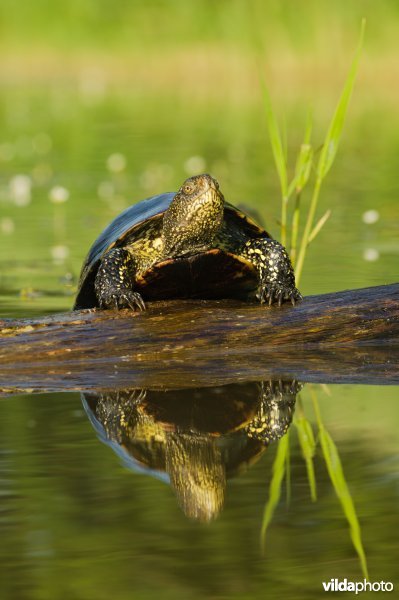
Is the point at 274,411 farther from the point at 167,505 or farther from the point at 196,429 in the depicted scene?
the point at 167,505

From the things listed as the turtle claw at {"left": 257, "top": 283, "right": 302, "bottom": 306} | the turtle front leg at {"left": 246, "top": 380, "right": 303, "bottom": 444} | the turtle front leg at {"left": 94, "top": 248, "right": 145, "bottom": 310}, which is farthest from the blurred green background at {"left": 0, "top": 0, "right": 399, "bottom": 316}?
the turtle front leg at {"left": 246, "top": 380, "right": 303, "bottom": 444}

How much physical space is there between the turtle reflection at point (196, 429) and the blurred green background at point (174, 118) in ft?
5.35

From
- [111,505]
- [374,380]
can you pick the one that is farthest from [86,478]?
[374,380]

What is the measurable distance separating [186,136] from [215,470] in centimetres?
1479

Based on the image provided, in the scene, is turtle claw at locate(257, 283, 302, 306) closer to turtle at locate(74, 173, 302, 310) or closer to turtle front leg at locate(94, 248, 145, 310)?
turtle at locate(74, 173, 302, 310)

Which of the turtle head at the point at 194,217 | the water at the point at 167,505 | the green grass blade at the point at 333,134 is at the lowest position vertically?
the water at the point at 167,505

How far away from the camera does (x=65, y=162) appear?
48.7 ft

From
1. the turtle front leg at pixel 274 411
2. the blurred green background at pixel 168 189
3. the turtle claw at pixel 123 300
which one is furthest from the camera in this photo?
the turtle claw at pixel 123 300

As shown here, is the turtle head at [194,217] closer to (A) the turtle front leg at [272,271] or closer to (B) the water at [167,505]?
(A) the turtle front leg at [272,271]

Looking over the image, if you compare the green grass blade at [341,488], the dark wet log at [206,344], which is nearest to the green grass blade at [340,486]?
the green grass blade at [341,488]

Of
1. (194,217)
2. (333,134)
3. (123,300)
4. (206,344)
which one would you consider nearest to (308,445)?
(206,344)

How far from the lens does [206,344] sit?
487 cm

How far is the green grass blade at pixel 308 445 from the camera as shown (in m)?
3.48

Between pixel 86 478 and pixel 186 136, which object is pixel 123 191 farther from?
pixel 86 478
